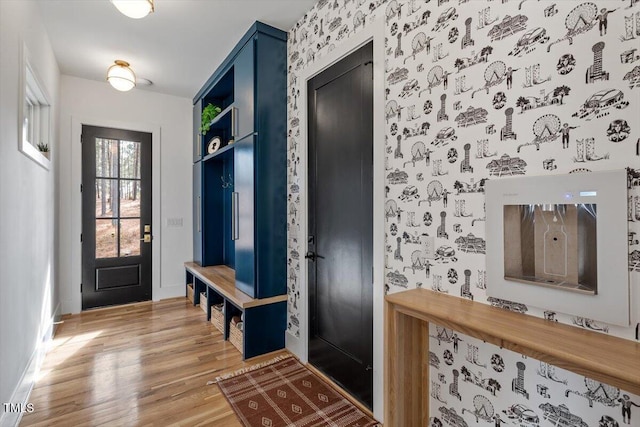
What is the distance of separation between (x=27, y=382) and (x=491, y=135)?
3256 mm

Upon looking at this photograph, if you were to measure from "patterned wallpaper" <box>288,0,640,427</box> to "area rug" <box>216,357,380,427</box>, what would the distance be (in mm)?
686

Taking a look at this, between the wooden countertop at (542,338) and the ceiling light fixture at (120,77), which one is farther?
the ceiling light fixture at (120,77)

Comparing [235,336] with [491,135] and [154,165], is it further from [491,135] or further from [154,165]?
[154,165]

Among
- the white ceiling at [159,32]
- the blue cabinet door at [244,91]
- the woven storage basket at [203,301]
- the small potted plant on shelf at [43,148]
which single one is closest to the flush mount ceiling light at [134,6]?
the white ceiling at [159,32]

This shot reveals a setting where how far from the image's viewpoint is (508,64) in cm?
132

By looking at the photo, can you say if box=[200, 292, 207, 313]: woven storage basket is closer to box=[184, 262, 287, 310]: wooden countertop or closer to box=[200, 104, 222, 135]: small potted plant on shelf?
box=[184, 262, 287, 310]: wooden countertop

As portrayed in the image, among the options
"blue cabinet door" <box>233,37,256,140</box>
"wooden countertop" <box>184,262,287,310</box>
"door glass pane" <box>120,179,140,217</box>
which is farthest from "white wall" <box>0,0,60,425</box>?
"blue cabinet door" <box>233,37,256,140</box>

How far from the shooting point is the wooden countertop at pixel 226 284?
2.72 m

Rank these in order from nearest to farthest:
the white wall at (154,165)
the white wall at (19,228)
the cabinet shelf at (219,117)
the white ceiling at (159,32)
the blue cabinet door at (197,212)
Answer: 1. the white wall at (19,228)
2. the white ceiling at (159,32)
3. the cabinet shelf at (219,117)
4. the white wall at (154,165)
5. the blue cabinet door at (197,212)

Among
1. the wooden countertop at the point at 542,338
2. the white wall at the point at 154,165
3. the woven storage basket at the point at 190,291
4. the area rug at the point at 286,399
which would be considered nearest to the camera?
the wooden countertop at the point at 542,338

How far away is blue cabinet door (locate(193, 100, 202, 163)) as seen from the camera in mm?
4280

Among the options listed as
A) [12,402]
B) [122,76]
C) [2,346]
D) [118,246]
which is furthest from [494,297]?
[118,246]

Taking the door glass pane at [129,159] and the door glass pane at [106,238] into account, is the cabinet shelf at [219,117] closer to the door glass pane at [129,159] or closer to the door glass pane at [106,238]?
the door glass pane at [129,159]

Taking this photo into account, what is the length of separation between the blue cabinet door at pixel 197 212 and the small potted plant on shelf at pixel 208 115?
1.87 feet
